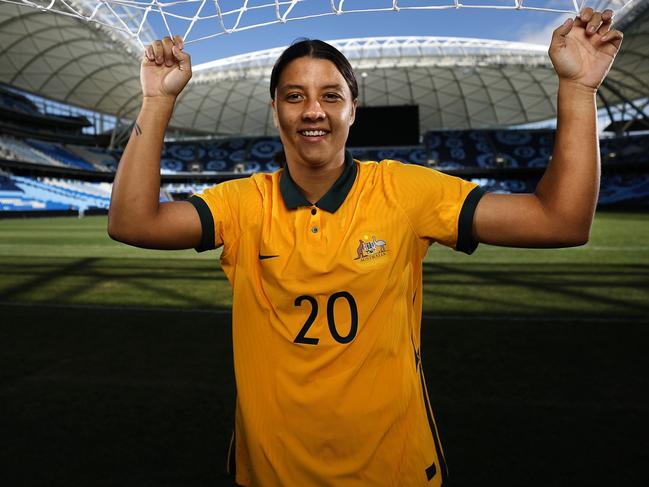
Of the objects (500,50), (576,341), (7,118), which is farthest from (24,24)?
(576,341)

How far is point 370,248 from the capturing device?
1350 mm

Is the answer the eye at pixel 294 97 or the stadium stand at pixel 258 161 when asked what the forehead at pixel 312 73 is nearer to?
the eye at pixel 294 97

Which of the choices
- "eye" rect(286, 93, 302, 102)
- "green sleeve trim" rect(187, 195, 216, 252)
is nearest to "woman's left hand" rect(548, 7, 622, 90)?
"eye" rect(286, 93, 302, 102)

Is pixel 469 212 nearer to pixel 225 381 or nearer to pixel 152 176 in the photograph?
pixel 152 176

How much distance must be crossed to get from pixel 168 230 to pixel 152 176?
0.49 feet

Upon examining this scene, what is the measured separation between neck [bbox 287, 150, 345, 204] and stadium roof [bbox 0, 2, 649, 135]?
89.7 ft

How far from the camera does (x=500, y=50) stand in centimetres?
3447

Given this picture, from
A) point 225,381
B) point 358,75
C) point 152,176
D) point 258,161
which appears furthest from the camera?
point 258,161

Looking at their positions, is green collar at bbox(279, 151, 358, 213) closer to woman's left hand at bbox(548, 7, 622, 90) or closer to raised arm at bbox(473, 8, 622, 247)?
raised arm at bbox(473, 8, 622, 247)

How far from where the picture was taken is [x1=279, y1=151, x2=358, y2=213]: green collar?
4.57ft

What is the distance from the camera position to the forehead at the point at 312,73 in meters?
1.33

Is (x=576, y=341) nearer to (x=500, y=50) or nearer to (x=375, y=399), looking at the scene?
(x=375, y=399)

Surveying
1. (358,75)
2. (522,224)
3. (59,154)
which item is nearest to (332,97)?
(522,224)

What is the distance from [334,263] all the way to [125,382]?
3.42 metres
